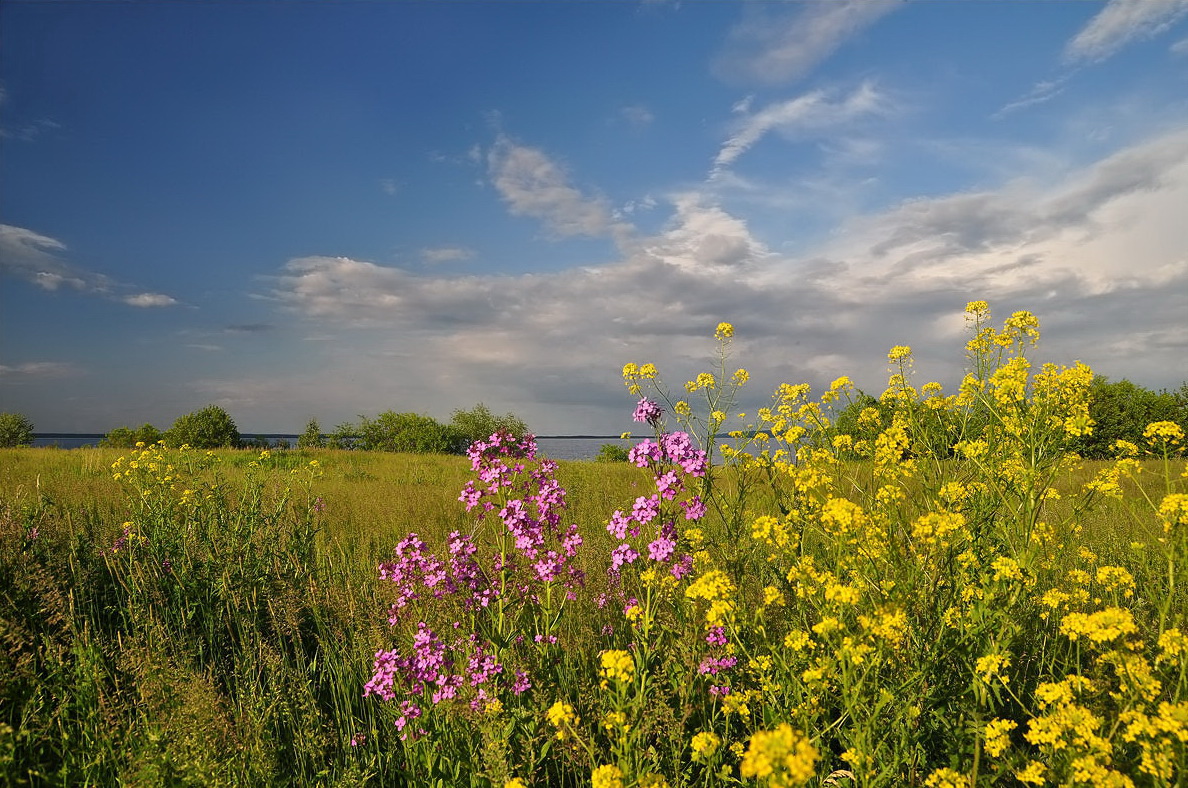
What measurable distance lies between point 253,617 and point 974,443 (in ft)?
17.2

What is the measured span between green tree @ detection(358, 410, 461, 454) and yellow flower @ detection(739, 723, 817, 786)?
4190cm

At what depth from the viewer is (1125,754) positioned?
9.28 feet

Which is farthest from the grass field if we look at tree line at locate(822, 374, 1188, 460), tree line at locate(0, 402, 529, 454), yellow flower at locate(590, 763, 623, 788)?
tree line at locate(0, 402, 529, 454)

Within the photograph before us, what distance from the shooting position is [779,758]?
4.89 feet

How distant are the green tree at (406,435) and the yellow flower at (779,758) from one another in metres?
41.9

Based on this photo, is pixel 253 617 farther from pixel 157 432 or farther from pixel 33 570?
pixel 157 432

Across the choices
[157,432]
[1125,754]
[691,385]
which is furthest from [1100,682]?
[157,432]

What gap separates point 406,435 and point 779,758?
43723 mm

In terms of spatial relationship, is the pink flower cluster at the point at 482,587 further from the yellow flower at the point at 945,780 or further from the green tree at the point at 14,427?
the green tree at the point at 14,427

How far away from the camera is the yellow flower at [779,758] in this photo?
1419mm

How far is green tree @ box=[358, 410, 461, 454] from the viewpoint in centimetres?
4266

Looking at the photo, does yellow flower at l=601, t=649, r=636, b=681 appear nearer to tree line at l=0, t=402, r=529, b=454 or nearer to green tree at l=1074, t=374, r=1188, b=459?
green tree at l=1074, t=374, r=1188, b=459

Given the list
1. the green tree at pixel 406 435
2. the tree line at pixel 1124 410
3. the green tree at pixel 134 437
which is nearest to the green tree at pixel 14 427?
the green tree at pixel 134 437

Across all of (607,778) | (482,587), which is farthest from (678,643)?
(482,587)
